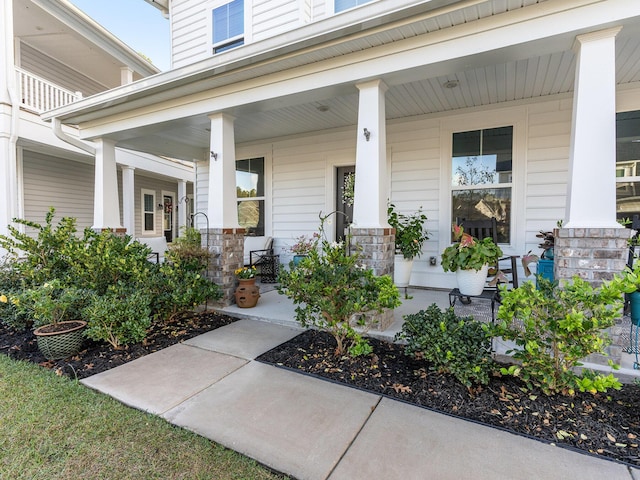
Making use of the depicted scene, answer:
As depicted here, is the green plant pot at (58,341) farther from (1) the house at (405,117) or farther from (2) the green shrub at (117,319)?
(1) the house at (405,117)

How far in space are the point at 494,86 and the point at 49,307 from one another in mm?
5669

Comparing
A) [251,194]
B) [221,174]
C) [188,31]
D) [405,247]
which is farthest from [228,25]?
[405,247]

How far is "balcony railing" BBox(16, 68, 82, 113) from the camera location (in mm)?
6766

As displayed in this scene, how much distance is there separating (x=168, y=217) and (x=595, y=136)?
12.1 metres

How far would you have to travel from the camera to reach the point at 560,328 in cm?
196

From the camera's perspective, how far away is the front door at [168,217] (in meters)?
11.5

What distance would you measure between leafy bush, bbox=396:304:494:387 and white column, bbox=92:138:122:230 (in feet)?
18.7

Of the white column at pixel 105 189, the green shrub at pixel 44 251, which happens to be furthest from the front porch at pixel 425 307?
the white column at pixel 105 189

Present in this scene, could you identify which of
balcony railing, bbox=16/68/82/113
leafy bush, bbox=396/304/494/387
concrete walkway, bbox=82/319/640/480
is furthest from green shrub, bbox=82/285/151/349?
balcony railing, bbox=16/68/82/113

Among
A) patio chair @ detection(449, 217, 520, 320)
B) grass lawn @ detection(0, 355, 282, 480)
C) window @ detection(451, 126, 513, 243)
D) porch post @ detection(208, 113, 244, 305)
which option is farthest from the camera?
window @ detection(451, 126, 513, 243)

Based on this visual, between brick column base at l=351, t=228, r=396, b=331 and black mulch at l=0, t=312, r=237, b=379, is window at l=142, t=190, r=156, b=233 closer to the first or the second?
black mulch at l=0, t=312, r=237, b=379

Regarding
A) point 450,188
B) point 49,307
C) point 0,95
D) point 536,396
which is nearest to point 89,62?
point 0,95

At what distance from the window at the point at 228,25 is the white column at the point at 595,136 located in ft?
18.5

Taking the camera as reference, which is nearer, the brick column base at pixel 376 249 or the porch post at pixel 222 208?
the brick column base at pixel 376 249
